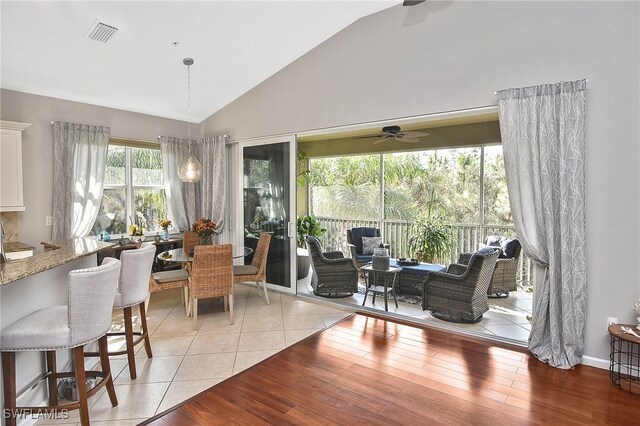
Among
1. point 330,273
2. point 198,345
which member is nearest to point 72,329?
point 198,345

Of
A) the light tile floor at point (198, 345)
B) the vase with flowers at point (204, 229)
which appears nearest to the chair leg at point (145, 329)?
the light tile floor at point (198, 345)

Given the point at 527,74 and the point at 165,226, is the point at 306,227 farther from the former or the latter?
the point at 527,74

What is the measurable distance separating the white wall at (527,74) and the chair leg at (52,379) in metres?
3.74

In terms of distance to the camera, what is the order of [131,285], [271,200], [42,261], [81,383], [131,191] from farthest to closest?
[131,191] → [271,200] → [131,285] → [42,261] → [81,383]

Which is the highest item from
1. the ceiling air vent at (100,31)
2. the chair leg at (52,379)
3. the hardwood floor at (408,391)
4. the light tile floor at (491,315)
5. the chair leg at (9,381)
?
the ceiling air vent at (100,31)

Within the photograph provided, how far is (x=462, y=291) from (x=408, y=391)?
1.74 metres

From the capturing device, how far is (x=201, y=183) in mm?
6348

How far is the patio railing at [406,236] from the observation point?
5.84 metres

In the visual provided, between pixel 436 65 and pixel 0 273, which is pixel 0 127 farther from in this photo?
pixel 436 65

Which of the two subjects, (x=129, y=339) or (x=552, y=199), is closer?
(x=129, y=339)

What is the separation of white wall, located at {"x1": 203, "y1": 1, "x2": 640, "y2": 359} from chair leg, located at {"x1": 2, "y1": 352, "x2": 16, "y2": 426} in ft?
12.7

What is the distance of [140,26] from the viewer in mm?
3672

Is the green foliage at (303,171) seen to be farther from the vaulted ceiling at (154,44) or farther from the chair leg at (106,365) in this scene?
the chair leg at (106,365)

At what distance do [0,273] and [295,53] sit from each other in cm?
410
